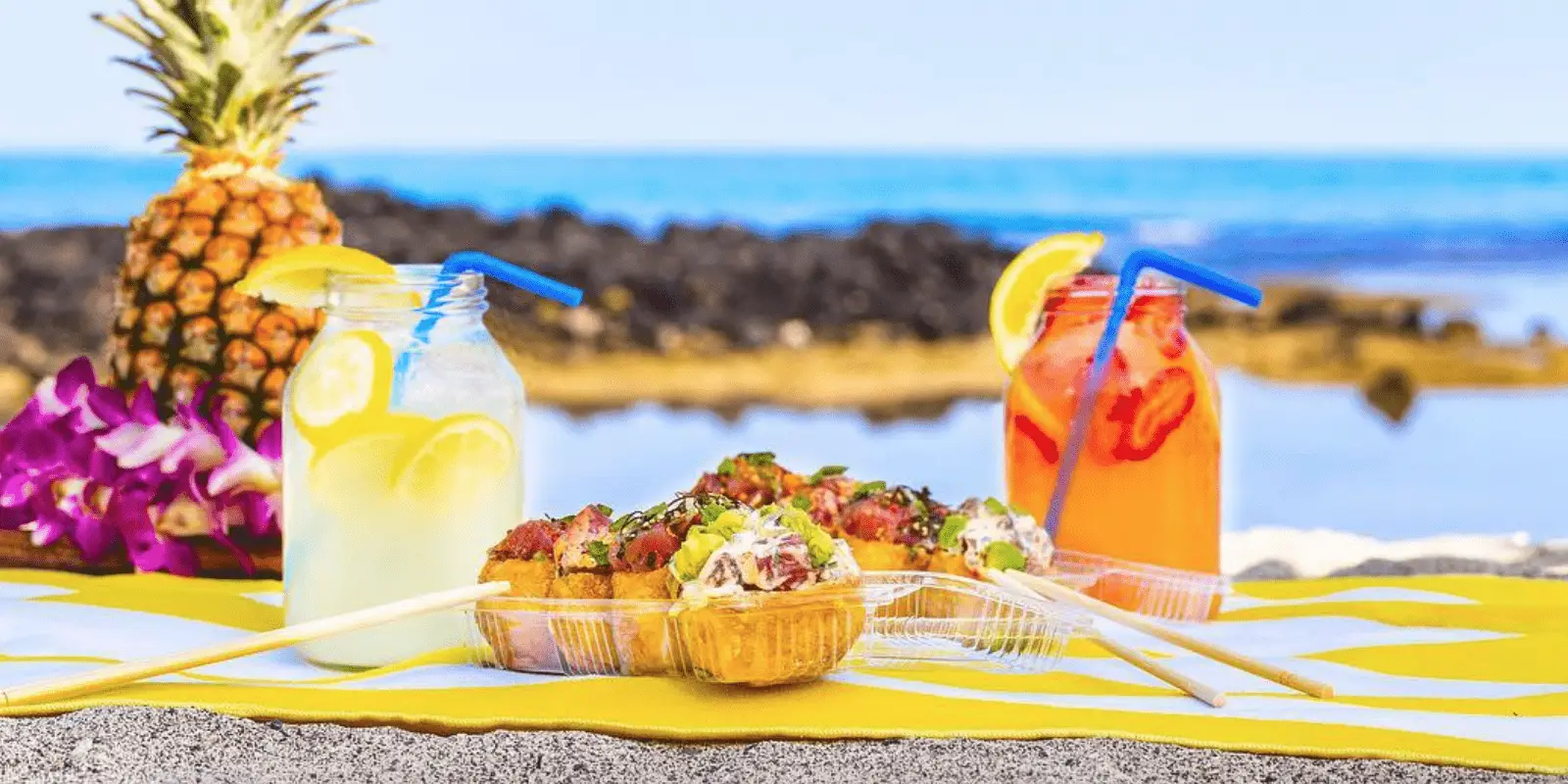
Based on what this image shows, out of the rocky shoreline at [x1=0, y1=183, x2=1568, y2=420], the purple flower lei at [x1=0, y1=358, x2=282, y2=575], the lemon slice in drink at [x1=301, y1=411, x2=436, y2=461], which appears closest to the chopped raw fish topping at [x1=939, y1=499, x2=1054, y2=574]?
the lemon slice in drink at [x1=301, y1=411, x2=436, y2=461]

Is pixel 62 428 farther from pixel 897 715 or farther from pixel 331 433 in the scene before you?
pixel 897 715

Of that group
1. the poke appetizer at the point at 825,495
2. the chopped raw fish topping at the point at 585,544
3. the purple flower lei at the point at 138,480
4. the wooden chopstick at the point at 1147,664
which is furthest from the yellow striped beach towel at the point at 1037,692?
the purple flower lei at the point at 138,480

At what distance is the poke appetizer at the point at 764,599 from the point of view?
2006mm

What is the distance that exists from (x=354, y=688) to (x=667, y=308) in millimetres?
8896

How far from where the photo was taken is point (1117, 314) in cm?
254

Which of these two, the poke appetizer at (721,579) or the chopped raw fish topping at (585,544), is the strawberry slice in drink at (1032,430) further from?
the chopped raw fish topping at (585,544)

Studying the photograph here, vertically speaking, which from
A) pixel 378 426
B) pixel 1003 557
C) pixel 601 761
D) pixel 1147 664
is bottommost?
pixel 601 761

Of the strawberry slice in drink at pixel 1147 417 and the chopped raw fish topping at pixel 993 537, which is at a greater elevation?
the strawberry slice in drink at pixel 1147 417

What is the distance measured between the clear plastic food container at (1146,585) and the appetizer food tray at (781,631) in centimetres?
34

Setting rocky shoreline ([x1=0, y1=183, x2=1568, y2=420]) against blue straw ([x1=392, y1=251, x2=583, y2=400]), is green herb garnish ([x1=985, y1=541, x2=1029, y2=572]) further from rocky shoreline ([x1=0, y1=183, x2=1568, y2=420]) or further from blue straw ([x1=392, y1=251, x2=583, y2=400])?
rocky shoreline ([x1=0, y1=183, x2=1568, y2=420])

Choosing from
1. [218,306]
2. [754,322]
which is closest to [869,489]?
[218,306]

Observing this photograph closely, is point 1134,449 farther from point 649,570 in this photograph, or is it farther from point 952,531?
point 649,570

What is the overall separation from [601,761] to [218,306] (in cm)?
158

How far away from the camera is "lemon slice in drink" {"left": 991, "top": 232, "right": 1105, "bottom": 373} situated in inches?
107
